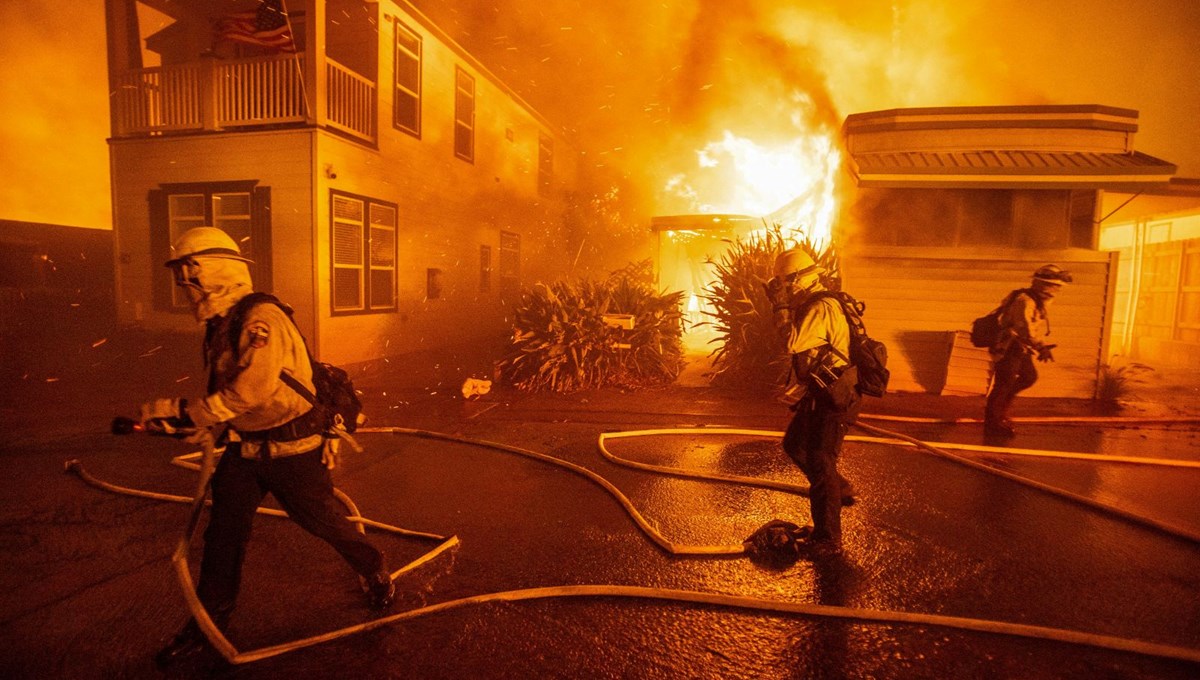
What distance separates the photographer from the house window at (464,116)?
16.4 metres

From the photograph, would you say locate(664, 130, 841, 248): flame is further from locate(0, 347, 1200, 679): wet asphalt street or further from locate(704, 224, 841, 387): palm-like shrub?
locate(0, 347, 1200, 679): wet asphalt street

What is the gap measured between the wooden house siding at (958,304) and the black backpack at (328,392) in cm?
868

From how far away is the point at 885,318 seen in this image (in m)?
9.91

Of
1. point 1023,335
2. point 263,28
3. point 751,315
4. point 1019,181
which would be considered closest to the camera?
point 1023,335

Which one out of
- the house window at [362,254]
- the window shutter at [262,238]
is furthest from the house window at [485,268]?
the window shutter at [262,238]

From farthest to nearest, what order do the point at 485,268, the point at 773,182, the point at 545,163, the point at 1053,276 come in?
the point at 545,163, the point at 773,182, the point at 485,268, the point at 1053,276

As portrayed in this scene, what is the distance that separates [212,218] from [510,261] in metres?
9.46

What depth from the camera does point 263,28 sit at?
11.0 m

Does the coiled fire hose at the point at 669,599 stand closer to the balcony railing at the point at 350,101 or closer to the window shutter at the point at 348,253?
the window shutter at the point at 348,253

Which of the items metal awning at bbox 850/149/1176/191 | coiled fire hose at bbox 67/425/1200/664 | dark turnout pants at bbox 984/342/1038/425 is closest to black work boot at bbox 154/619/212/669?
coiled fire hose at bbox 67/425/1200/664

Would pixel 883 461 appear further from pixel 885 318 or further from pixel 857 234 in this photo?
pixel 857 234

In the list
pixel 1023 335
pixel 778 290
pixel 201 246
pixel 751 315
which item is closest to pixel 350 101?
pixel 751 315

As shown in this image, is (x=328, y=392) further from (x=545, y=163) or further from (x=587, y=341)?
(x=545, y=163)

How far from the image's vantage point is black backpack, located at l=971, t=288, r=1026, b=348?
691 cm
